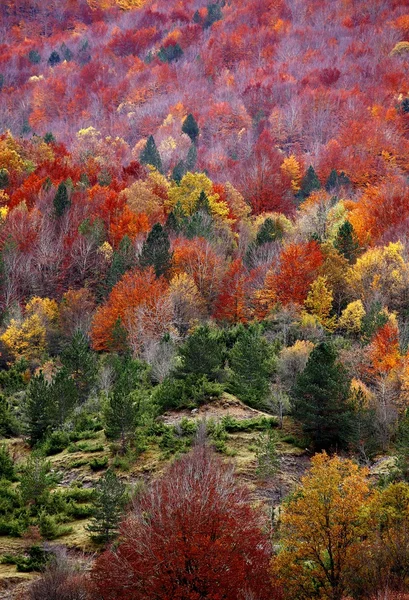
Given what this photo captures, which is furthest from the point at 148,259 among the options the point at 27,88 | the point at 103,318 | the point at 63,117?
the point at 27,88

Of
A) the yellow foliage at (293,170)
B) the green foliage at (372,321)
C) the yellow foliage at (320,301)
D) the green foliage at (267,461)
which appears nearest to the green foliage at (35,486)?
the green foliage at (267,461)

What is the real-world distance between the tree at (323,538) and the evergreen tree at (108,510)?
5.75m

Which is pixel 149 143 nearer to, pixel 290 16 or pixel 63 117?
pixel 63 117

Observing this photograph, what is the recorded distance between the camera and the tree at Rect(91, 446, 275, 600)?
59.6 feet

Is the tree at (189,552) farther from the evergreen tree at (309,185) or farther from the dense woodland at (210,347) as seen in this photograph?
the evergreen tree at (309,185)

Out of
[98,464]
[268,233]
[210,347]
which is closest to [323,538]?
[98,464]

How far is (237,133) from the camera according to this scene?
11388 centimetres

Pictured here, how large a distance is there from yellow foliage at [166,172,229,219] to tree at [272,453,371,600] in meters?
49.3

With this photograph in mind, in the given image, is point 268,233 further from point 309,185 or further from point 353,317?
point 309,185

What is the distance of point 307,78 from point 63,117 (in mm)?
50715

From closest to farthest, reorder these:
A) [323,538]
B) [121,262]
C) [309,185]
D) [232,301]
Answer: [323,538] < [232,301] < [121,262] < [309,185]

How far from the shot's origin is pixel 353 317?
46.2 metres

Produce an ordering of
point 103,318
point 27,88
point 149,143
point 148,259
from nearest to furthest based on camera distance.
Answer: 1. point 103,318
2. point 148,259
3. point 149,143
4. point 27,88

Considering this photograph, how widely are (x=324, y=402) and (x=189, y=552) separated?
46.5ft
